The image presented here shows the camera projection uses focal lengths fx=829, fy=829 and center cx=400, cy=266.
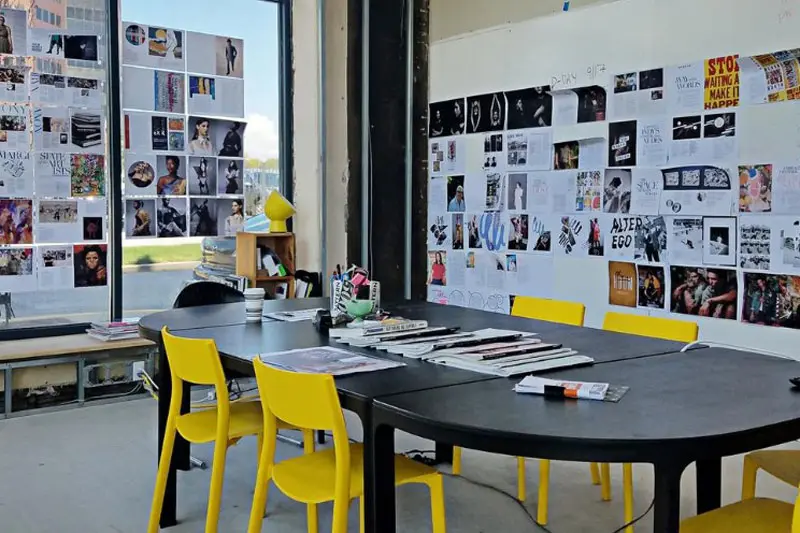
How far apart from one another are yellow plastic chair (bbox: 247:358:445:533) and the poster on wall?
3.54 metres

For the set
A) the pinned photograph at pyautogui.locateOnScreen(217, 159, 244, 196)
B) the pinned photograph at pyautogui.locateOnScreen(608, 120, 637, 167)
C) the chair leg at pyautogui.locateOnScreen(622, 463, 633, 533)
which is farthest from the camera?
the pinned photograph at pyautogui.locateOnScreen(217, 159, 244, 196)

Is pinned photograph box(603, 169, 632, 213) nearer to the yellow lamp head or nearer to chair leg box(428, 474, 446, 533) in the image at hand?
the yellow lamp head

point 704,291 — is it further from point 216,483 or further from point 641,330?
point 216,483

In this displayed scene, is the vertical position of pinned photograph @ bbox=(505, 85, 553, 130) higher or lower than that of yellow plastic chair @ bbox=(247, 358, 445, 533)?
higher

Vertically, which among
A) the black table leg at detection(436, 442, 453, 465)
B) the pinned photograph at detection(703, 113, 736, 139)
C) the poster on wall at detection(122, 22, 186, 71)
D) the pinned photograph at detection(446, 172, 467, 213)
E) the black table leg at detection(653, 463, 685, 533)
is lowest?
the black table leg at detection(436, 442, 453, 465)

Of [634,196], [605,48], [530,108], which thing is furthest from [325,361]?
[530,108]

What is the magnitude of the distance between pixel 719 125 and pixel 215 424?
2.68 metres

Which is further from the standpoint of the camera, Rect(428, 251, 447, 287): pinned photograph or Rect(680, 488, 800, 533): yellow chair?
Rect(428, 251, 447, 287): pinned photograph

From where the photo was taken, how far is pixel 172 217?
5.45m

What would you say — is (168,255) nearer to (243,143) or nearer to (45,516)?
(243,143)

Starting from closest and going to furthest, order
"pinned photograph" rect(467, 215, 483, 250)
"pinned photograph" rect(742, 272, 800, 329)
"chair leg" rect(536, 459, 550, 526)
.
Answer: "chair leg" rect(536, 459, 550, 526)
"pinned photograph" rect(742, 272, 800, 329)
"pinned photograph" rect(467, 215, 483, 250)

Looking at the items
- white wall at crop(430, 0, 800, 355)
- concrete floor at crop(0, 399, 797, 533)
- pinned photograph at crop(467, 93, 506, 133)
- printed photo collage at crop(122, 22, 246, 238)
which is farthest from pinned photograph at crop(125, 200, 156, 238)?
pinned photograph at crop(467, 93, 506, 133)

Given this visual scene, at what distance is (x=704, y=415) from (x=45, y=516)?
8.22ft

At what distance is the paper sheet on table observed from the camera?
13.1 ft
